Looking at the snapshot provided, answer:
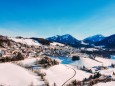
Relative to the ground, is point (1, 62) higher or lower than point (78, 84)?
higher

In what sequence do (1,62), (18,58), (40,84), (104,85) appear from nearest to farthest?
1. (40,84)
2. (104,85)
3. (1,62)
4. (18,58)

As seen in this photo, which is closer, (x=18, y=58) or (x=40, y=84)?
(x=40, y=84)

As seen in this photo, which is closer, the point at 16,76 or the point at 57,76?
the point at 16,76

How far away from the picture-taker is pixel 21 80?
319 ft

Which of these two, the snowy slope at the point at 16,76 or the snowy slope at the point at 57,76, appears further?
the snowy slope at the point at 57,76

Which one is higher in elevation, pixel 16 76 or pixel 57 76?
pixel 16 76

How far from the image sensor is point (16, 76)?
333 ft

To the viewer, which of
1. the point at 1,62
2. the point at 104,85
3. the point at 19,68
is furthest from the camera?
the point at 1,62

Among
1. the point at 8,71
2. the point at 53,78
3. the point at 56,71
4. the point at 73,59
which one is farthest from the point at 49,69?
the point at 73,59

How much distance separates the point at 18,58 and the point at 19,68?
95.0 feet

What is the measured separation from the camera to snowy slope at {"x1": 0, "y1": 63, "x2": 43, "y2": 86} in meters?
93.9

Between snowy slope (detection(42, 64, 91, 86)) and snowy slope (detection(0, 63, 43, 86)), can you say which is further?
snowy slope (detection(42, 64, 91, 86))

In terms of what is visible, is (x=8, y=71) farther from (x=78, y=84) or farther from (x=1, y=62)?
(x=78, y=84)

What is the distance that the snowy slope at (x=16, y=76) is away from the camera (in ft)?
308
